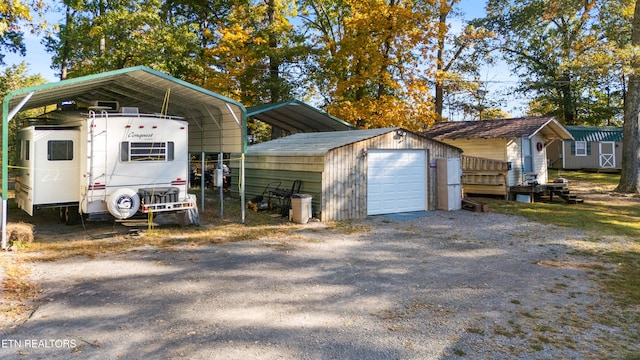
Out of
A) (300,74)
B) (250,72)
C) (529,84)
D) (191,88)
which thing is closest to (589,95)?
(529,84)

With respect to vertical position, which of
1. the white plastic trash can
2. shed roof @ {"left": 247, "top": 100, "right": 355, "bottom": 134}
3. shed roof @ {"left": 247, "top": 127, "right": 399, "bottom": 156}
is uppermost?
shed roof @ {"left": 247, "top": 100, "right": 355, "bottom": 134}

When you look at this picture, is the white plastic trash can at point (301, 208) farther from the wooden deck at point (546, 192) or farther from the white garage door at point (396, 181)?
the wooden deck at point (546, 192)

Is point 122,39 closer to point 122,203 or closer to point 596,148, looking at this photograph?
point 122,203

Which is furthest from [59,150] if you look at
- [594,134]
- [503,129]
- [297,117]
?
[594,134]

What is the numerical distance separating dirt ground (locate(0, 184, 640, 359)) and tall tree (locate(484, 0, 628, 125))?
66.9ft

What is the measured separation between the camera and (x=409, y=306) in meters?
5.30

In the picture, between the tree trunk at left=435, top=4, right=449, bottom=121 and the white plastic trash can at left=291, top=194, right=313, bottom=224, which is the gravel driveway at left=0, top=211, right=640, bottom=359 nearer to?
the white plastic trash can at left=291, top=194, right=313, bottom=224

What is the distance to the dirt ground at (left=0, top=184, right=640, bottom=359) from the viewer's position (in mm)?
4094

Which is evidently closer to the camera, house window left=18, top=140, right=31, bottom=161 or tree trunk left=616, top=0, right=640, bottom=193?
house window left=18, top=140, right=31, bottom=161

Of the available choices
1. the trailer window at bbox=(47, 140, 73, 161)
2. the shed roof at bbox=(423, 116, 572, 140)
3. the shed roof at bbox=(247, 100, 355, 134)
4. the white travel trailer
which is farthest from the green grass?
the trailer window at bbox=(47, 140, 73, 161)

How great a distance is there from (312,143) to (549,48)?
17.9 meters

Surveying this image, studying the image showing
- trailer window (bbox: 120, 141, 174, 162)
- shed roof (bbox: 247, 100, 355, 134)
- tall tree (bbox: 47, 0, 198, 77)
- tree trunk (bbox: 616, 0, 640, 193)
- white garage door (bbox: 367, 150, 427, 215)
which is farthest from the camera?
tall tree (bbox: 47, 0, 198, 77)

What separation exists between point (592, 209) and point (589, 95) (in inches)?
1012

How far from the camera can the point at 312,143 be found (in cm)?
1395
